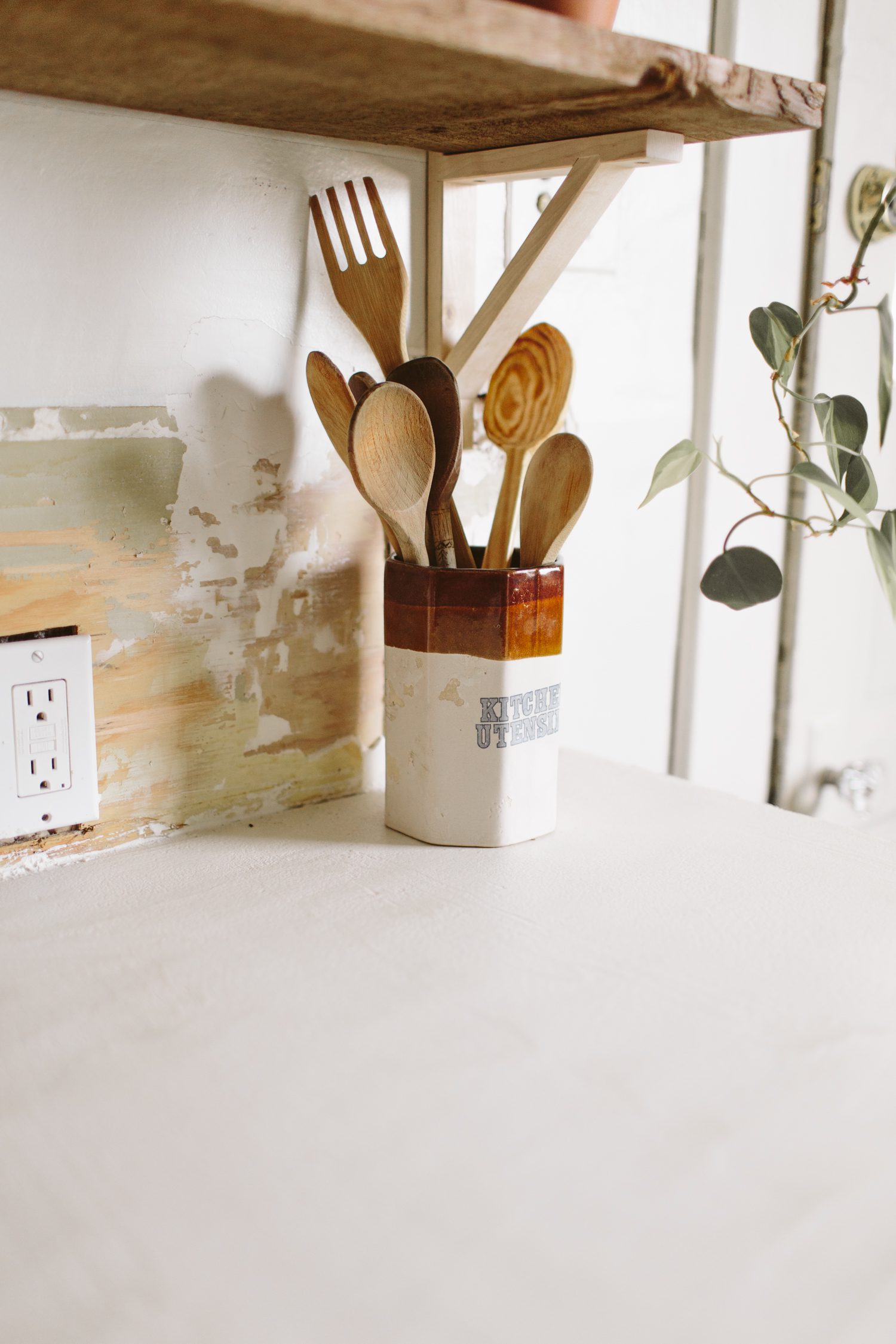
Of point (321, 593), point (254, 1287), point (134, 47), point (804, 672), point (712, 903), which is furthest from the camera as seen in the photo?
point (804, 672)

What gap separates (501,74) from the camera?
59cm

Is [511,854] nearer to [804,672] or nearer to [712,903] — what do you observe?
[712,903]

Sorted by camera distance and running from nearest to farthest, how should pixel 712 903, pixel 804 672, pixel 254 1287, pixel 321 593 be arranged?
pixel 254 1287 → pixel 712 903 → pixel 321 593 → pixel 804 672

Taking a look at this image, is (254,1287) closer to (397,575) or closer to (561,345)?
(397,575)

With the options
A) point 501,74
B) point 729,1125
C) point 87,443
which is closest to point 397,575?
point 87,443

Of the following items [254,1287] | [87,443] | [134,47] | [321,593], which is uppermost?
[134,47]

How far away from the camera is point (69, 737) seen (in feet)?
2.48

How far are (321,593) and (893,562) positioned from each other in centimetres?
42

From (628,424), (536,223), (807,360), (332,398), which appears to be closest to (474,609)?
(332,398)

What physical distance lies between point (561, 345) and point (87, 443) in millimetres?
373

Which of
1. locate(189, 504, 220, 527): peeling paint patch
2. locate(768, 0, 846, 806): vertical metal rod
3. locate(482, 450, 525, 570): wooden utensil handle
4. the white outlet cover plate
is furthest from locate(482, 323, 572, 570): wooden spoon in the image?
locate(768, 0, 846, 806): vertical metal rod

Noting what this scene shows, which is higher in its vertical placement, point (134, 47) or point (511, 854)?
point (134, 47)

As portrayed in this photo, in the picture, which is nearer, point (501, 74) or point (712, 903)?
point (501, 74)

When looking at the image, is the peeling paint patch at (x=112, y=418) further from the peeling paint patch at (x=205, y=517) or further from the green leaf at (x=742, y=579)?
the green leaf at (x=742, y=579)
